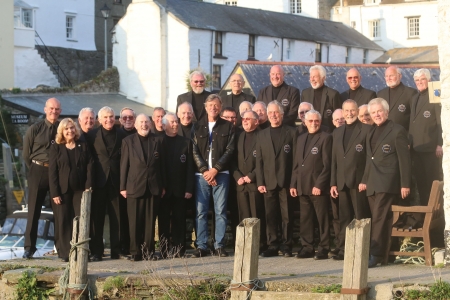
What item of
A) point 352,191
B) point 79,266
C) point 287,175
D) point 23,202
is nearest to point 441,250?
point 352,191

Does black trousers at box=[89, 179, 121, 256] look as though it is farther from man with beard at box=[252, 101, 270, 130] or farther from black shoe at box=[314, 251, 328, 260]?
black shoe at box=[314, 251, 328, 260]

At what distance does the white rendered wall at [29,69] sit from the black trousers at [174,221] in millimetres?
31583

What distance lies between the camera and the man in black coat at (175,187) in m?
12.0

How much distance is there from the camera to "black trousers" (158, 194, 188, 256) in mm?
12164

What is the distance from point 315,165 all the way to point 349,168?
1.62 feet

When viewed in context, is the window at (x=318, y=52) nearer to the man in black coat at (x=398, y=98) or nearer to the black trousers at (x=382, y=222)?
the man in black coat at (x=398, y=98)

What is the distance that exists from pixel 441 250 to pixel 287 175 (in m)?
2.26

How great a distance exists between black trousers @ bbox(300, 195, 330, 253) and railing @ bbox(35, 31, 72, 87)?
3531 centimetres

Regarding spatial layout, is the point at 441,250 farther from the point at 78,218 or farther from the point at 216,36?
the point at 216,36

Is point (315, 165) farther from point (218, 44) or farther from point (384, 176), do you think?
point (218, 44)

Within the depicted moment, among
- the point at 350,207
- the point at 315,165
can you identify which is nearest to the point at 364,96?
the point at 315,165

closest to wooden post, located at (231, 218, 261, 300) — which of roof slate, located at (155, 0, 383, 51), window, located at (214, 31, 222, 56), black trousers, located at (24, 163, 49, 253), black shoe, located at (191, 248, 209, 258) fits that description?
black shoe, located at (191, 248, 209, 258)

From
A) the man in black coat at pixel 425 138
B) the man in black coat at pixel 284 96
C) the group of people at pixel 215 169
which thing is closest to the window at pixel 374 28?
the man in black coat at pixel 284 96

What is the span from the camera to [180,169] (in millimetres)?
12055
